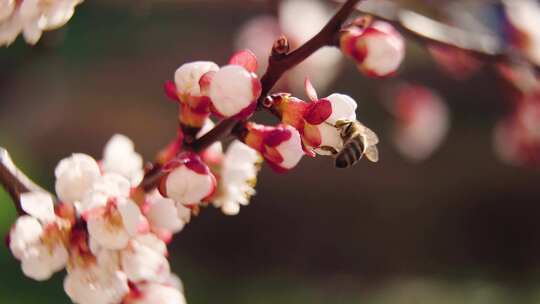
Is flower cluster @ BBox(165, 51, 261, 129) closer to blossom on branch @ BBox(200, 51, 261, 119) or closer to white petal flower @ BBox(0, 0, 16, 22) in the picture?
blossom on branch @ BBox(200, 51, 261, 119)

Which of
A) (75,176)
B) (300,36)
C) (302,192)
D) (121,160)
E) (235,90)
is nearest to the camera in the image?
(235,90)

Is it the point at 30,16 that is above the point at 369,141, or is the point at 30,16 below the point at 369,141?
above

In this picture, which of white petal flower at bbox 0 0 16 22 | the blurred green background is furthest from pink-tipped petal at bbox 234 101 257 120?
the blurred green background

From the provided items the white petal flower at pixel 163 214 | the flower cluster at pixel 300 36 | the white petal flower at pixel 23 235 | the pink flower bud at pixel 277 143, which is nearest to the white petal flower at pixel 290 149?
the pink flower bud at pixel 277 143

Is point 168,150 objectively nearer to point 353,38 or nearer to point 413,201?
point 353,38

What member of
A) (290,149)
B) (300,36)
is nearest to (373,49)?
(290,149)

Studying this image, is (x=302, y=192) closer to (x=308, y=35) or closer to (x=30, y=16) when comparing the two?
(x=308, y=35)

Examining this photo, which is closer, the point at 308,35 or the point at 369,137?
the point at 369,137

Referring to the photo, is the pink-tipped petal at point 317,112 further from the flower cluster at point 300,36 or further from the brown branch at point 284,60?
the flower cluster at point 300,36
